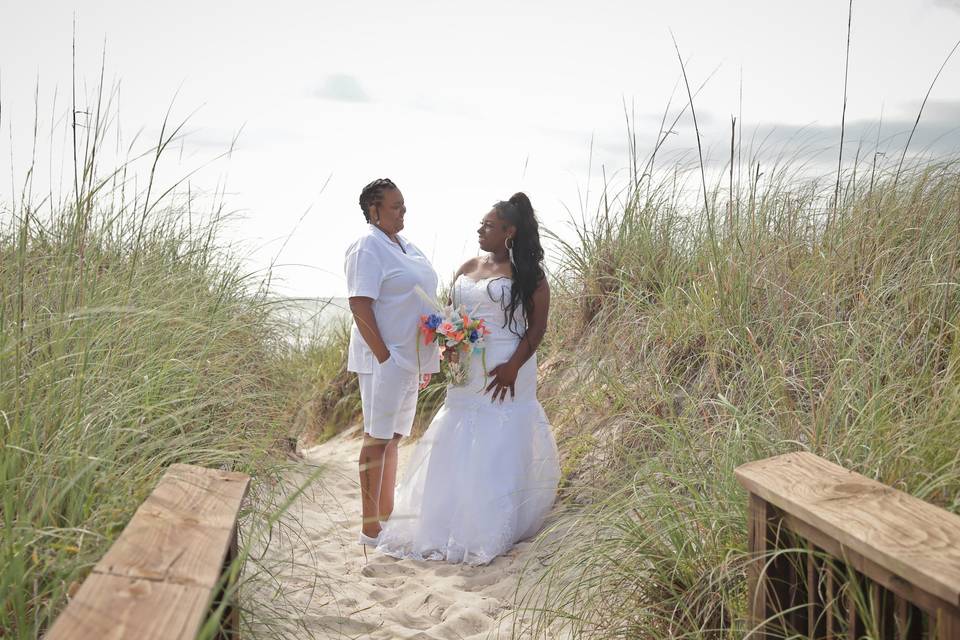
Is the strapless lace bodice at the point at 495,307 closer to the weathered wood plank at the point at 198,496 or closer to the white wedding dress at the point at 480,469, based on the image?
the white wedding dress at the point at 480,469

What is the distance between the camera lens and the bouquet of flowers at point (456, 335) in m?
5.22

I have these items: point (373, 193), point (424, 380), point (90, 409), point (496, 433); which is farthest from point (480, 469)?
point (90, 409)

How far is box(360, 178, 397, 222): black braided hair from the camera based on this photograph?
536 cm

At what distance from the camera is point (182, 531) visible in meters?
2.18

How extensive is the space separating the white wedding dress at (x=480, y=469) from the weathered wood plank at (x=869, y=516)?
2696 millimetres

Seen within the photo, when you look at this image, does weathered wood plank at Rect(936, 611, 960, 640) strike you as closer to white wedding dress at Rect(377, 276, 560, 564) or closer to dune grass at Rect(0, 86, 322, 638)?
dune grass at Rect(0, 86, 322, 638)

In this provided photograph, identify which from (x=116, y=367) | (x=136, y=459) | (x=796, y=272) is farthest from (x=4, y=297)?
(x=796, y=272)

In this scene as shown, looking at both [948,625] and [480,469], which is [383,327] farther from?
[948,625]

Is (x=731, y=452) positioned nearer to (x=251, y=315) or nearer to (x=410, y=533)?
(x=410, y=533)

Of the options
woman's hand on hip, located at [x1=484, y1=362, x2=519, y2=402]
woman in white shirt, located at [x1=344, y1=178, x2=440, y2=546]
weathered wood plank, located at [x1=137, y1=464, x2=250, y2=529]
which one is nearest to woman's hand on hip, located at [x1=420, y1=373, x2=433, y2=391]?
woman in white shirt, located at [x1=344, y1=178, x2=440, y2=546]

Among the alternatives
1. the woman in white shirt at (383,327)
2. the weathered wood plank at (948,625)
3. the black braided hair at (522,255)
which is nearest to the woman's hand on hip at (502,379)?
the black braided hair at (522,255)

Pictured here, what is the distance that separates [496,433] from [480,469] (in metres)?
0.24

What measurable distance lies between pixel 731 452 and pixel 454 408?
8.43ft

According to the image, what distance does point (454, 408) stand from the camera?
219 inches
